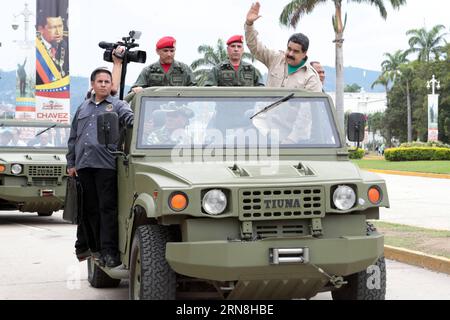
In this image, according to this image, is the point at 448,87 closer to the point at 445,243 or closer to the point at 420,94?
the point at 420,94

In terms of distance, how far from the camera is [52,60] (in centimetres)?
3019

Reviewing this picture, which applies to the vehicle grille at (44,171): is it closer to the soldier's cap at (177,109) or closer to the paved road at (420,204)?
the paved road at (420,204)

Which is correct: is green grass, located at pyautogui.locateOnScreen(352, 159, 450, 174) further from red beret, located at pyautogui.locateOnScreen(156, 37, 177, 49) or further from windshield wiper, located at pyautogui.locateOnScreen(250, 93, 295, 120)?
windshield wiper, located at pyautogui.locateOnScreen(250, 93, 295, 120)

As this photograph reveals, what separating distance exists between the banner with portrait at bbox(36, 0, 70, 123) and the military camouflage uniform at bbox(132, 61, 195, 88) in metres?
20.6

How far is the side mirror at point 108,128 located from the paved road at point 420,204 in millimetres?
7859

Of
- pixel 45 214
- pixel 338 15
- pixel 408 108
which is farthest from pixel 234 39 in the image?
pixel 408 108

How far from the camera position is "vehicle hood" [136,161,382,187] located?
5945 mm

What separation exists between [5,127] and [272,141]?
9865 millimetres

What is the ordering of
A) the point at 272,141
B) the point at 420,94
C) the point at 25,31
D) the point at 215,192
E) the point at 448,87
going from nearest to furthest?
the point at 215,192, the point at 272,141, the point at 25,31, the point at 448,87, the point at 420,94

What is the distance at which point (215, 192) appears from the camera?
5828mm

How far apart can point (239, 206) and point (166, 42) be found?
11.3 ft

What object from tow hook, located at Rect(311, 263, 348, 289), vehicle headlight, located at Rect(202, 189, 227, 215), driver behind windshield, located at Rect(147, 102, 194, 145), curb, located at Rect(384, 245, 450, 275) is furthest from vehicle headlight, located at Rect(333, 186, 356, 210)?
curb, located at Rect(384, 245, 450, 275)

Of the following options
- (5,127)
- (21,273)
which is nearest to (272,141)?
(21,273)

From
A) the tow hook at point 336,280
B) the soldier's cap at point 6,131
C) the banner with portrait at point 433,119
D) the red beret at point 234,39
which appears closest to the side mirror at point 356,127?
the tow hook at point 336,280
